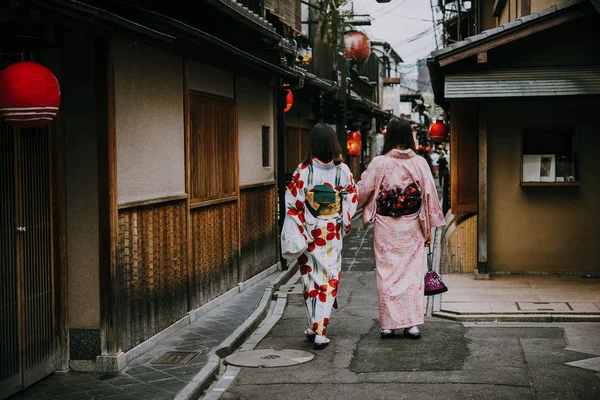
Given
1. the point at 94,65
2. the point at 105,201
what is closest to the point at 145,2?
the point at 94,65

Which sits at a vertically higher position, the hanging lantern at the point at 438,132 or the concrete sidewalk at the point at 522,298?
the hanging lantern at the point at 438,132

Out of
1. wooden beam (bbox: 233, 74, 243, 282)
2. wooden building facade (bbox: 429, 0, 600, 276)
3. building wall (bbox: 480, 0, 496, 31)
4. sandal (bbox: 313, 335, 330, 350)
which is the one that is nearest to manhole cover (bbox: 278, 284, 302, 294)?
wooden beam (bbox: 233, 74, 243, 282)

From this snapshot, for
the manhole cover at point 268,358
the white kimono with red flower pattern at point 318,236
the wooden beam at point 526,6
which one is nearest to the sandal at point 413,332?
the white kimono with red flower pattern at point 318,236

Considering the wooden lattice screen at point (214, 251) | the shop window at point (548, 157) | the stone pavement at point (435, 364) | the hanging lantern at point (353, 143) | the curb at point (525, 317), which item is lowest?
the stone pavement at point (435, 364)

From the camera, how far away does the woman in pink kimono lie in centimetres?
951

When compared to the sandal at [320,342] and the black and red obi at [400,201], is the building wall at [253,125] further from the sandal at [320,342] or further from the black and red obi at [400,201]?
the sandal at [320,342]

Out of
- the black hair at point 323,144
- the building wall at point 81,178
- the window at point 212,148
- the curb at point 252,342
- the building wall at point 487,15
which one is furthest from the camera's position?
the building wall at point 487,15

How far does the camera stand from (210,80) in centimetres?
1141

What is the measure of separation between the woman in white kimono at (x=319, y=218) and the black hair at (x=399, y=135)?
761 millimetres

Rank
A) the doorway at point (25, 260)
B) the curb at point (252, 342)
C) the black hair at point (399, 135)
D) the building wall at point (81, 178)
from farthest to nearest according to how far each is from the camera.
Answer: the black hair at point (399, 135)
the building wall at point (81, 178)
the curb at point (252, 342)
the doorway at point (25, 260)

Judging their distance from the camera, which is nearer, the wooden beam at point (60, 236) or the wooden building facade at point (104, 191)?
the wooden building facade at point (104, 191)

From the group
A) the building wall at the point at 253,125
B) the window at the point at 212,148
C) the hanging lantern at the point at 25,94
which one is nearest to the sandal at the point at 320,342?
the window at the point at 212,148

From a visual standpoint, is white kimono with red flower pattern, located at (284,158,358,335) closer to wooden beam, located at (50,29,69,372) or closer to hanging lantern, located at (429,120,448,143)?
wooden beam, located at (50,29,69,372)

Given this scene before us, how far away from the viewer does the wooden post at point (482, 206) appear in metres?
13.5
